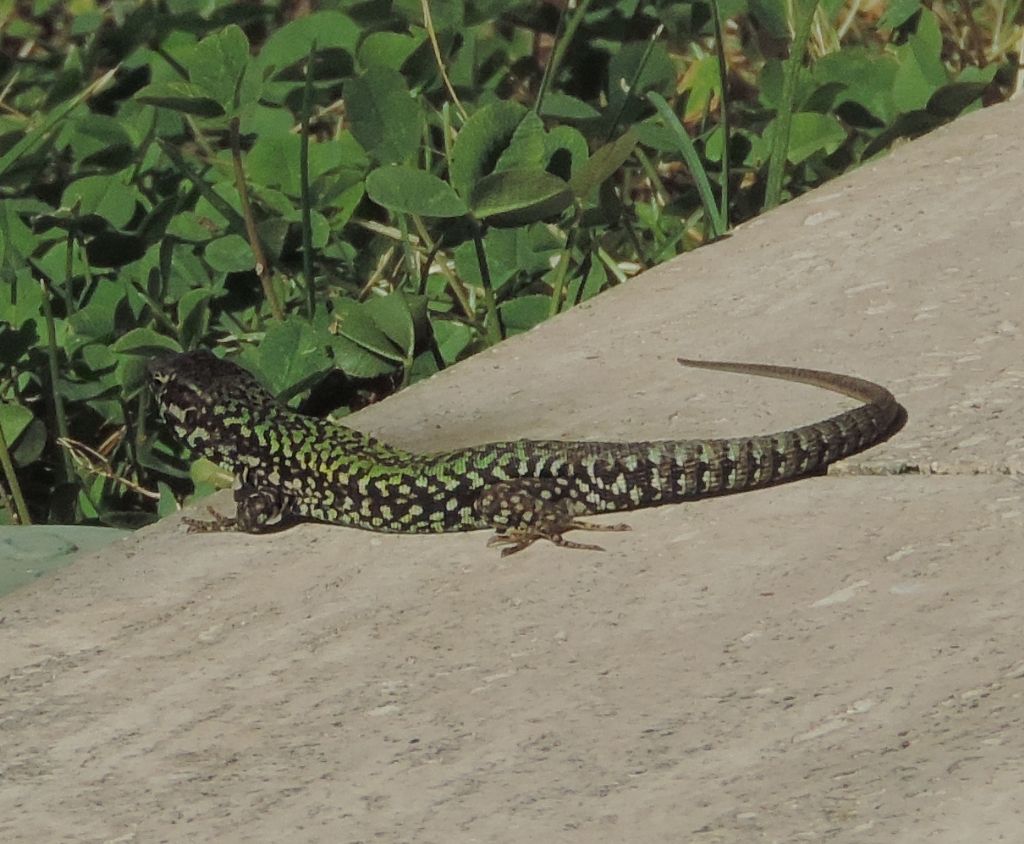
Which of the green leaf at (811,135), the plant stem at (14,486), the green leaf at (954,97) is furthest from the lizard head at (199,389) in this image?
the green leaf at (954,97)

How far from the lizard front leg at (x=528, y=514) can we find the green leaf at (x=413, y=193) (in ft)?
4.58

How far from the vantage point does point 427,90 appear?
671 cm

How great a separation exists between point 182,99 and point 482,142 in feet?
3.00

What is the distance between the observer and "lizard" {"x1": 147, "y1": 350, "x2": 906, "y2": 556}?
4.04 meters

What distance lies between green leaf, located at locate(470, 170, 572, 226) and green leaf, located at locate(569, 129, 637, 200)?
0.09 metres

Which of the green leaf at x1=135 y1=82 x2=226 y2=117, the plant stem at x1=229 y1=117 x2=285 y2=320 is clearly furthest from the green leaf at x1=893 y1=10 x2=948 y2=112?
the green leaf at x1=135 y1=82 x2=226 y2=117

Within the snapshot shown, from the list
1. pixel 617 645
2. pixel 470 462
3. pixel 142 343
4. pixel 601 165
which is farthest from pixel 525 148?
pixel 617 645

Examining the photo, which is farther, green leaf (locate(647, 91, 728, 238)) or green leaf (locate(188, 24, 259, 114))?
green leaf (locate(647, 91, 728, 238))

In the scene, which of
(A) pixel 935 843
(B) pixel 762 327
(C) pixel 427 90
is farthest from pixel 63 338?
(A) pixel 935 843

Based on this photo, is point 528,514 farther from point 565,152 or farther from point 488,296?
point 565,152

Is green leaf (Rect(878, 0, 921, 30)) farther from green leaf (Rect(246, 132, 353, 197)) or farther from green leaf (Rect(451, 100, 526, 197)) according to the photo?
green leaf (Rect(246, 132, 353, 197))

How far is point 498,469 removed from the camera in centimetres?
437

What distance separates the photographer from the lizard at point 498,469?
159 inches

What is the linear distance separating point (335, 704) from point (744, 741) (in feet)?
2.58
